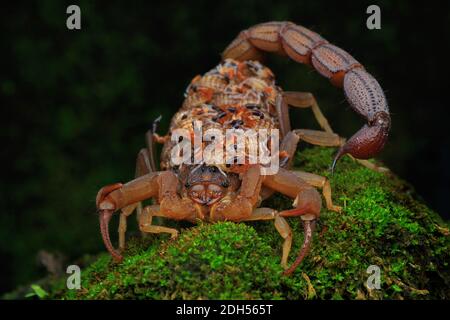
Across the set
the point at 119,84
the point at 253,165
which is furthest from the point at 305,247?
the point at 119,84

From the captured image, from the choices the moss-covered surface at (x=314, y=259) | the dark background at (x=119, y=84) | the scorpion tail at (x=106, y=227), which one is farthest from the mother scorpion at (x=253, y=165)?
the dark background at (x=119, y=84)

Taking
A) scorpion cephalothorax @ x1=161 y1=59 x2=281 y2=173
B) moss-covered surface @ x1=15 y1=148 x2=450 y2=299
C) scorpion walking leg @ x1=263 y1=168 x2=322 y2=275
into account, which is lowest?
moss-covered surface @ x1=15 y1=148 x2=450 y2=299

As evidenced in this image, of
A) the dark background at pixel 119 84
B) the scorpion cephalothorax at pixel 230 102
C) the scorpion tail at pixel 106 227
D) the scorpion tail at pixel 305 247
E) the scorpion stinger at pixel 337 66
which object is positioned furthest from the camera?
the dark background at pixel 119 84

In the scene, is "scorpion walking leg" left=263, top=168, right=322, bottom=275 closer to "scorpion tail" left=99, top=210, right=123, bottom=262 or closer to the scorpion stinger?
the scorpion stinger

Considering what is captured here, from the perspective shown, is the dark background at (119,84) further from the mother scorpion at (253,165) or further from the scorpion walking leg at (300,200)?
the scorpion walking leg at (300,200)

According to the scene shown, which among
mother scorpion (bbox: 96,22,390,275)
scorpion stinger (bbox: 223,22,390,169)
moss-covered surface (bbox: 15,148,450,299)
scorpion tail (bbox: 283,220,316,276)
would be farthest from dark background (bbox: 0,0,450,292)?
scorpion tail (bbox: 283,220,316,276)

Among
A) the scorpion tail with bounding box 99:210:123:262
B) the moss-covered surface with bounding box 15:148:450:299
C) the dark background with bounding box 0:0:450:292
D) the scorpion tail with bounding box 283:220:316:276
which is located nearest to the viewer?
the moss-covered surface with bounding box 15:148:450:299

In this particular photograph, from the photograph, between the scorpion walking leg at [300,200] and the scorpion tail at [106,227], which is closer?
the scorpion walking leg at [300,200]

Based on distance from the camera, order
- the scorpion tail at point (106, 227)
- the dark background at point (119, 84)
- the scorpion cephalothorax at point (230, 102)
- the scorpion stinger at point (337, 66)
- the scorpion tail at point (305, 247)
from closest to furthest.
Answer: the scorpion tail at point (305, 247) → the scorpion stinger at point (337, 66) → the scorpion tail at point (106, 227) → the scorpion cephalothorax at point (230, 102) → the dark background at point (119, 84)

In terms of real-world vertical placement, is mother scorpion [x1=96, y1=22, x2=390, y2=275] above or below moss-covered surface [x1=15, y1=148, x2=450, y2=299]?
above

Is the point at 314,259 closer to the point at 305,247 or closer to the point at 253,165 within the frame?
the point at 305,247
